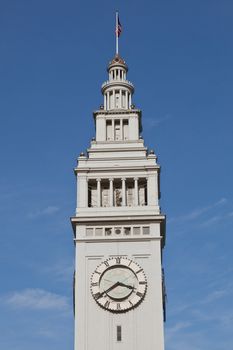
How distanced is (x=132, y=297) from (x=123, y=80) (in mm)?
23192

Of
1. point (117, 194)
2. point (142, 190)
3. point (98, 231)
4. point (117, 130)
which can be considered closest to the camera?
point (98, 231)

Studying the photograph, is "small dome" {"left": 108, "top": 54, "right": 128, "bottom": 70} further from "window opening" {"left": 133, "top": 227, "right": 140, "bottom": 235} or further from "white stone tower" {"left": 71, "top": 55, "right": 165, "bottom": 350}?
"window opening" {"left": 133, "top": 227, "right": 140, "bottom": 235}

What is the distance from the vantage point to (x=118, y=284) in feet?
247

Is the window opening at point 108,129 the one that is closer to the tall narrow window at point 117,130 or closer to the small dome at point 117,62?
the tall narrow window at point 117,130

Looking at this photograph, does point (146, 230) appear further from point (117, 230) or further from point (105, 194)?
point (105, 194)

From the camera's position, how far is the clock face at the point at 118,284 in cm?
7419

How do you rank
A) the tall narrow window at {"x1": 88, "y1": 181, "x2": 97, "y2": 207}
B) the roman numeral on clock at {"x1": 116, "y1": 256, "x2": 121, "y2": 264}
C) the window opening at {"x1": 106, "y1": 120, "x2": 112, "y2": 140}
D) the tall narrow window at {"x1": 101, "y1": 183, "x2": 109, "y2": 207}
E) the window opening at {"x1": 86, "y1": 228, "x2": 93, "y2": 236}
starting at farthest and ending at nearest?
the window opening at {"x1": 106, "y1": 120, "x2": 112, "y2": 140}
the tall narrow window at {"x1": 88, "y1": 181, "x2": 97, "y2": 207}
the tall narrow window at {"x1": 101, "y1": 183, "x2": 109, "y2": 207}
the window opening at {"x1": 86, "y1": 228, "x2": 93, "y2": 236}
the roman numeral on clock at {"x1": 116, "y1": 256, "x2": 121, "y2": 264}

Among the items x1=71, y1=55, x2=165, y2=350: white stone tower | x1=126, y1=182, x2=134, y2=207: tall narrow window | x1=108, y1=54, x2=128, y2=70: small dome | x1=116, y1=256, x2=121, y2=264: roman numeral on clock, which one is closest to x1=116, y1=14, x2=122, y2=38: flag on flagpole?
x1=108, y1=54, x2=128, y2=70: small dome

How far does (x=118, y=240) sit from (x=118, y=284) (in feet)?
12.4

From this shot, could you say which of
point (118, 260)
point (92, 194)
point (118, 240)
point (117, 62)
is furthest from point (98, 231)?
point (117, 62)

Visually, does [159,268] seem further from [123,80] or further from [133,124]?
[123,80]

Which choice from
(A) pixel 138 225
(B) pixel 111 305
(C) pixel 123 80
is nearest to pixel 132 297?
(B) pixel 111 305

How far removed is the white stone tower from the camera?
73.3 metres

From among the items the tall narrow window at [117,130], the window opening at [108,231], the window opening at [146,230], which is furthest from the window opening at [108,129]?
the window opening at [146,230]
